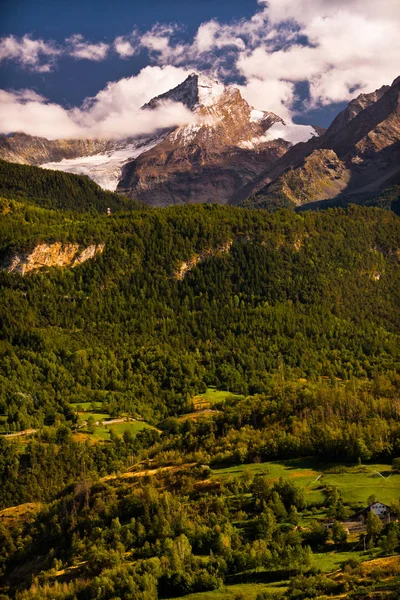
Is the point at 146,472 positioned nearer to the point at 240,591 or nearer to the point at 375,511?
the point at 375,511

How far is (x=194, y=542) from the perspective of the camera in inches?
4451

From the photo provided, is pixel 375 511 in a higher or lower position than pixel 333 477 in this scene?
lower

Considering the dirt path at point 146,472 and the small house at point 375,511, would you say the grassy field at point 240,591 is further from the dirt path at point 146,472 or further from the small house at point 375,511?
the dirt path at point 146,472

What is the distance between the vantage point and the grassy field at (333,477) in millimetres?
123750

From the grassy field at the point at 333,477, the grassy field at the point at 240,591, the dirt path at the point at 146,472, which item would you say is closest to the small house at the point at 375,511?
the grassy field at the point at 333,477

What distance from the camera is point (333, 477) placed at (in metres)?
136

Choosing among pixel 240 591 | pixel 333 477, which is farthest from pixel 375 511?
pixel 240 591

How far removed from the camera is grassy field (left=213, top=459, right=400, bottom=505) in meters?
124

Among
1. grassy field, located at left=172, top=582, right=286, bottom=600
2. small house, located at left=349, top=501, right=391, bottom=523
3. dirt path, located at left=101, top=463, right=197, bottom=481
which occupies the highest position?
dirt path, located at left=101, top=463, right=197, bottom=481

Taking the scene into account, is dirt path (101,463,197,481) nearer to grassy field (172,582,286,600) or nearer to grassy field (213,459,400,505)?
grassy field (213,459,400,505)

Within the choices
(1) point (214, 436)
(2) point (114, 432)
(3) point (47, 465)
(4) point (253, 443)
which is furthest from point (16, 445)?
(4) point (253, 443)

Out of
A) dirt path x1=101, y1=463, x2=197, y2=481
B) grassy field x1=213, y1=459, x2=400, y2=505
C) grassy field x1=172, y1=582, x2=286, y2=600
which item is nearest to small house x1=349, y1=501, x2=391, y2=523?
grassy field x1=213, y1=459, x2=400, y2=505

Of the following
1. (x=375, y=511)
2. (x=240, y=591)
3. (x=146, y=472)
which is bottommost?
(x=240, y=591)

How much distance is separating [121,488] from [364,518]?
47875 mm
